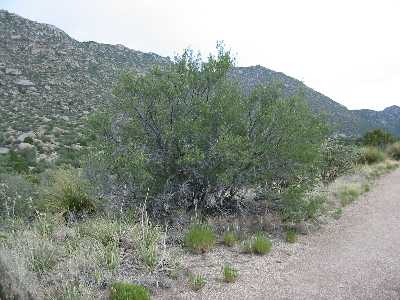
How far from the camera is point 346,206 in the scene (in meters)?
12.6

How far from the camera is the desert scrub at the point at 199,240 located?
8.06 metres

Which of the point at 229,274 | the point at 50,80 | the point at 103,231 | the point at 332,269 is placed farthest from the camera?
the point at 50,80

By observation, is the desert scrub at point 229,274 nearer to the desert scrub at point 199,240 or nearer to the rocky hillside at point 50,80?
the desert scrub at point 199,240

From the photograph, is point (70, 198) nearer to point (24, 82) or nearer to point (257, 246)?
point (257, 246)

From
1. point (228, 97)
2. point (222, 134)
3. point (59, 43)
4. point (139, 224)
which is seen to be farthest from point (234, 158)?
point (59, 43)

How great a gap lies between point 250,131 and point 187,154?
1.59 meters

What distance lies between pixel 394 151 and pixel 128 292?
2017 cm

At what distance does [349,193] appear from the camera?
13.7m

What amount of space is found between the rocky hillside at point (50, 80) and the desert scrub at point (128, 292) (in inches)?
731

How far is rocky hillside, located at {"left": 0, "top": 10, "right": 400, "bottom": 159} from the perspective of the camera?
90.0 ft

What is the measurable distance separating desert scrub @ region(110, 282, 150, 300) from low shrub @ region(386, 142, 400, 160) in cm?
1944

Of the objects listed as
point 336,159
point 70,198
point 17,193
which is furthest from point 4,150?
point 336,159

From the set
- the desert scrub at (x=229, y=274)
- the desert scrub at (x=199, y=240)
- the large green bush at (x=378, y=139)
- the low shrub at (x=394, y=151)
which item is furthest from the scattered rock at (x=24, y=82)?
the desert scrub at (x=229, y=274)

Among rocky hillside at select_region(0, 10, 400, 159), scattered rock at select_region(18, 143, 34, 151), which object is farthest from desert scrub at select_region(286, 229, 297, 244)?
scattered rock at select_region(18, 143, 34, 151)
